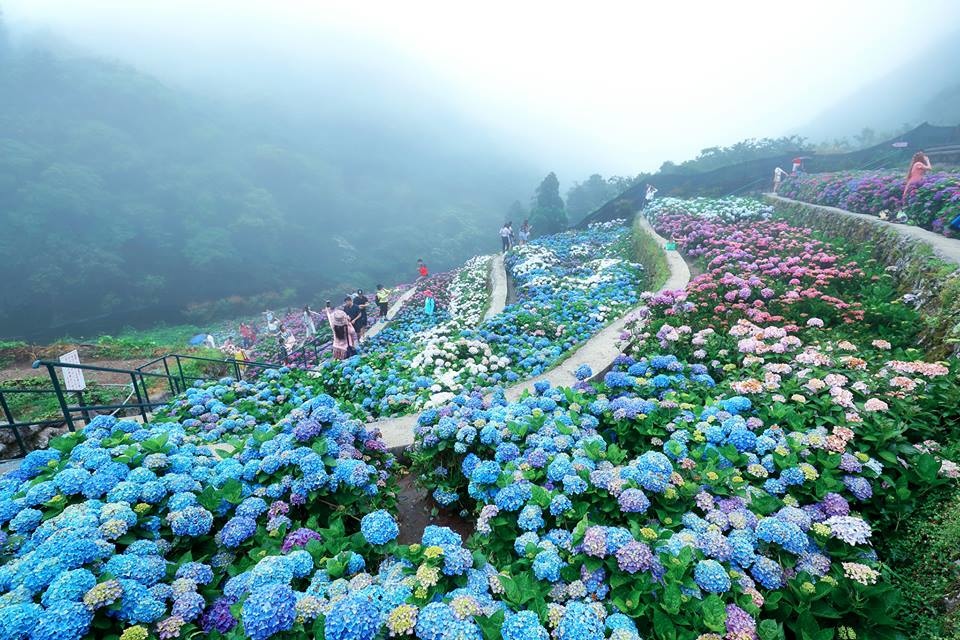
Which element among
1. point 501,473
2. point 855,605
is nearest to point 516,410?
point 501,473

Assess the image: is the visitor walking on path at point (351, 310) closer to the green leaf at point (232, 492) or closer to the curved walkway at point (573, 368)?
the curved walkway at point (573, 368)

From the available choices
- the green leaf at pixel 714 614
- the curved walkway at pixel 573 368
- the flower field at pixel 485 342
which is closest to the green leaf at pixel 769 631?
the green leaf at pixel 714 614

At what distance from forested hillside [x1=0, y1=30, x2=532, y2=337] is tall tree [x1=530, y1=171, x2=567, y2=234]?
19.8 metres

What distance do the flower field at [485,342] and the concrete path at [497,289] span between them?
0.43m

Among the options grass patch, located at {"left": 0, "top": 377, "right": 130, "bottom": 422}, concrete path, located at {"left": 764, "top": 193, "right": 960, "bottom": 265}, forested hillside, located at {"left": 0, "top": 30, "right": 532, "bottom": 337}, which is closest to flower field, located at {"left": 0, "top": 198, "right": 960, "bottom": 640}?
concrete path, located at {"left": 764, "top": 193, "right": 960, "bottom": 265}

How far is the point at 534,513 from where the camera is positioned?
2613 mm

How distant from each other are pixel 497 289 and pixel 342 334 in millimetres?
7155

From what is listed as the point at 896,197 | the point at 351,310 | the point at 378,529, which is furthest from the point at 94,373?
the point at 896,197

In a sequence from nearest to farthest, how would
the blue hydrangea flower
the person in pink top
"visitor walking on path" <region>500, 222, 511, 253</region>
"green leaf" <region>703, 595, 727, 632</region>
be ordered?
"green leaf" <region>703, 595, 727, 632</region> → the blue hydrangea flower → the person in pink top → "visitor walking on path" <region>500, 222, 511, 253</region>

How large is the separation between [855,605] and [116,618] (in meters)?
3.69

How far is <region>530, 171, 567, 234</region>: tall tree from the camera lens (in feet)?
132

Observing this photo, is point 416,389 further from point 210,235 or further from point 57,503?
point 210,235

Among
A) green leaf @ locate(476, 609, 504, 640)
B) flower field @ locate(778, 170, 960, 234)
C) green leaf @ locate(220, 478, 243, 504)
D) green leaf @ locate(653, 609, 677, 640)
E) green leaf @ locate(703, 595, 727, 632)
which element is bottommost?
green leaf @ locate(653, 609, 677, 640)

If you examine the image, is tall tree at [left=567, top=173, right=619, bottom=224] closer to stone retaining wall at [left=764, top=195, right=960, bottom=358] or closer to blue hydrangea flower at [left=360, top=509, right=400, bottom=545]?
stone retaining wall at [left=764, top=195, right=960, bottom=358]
